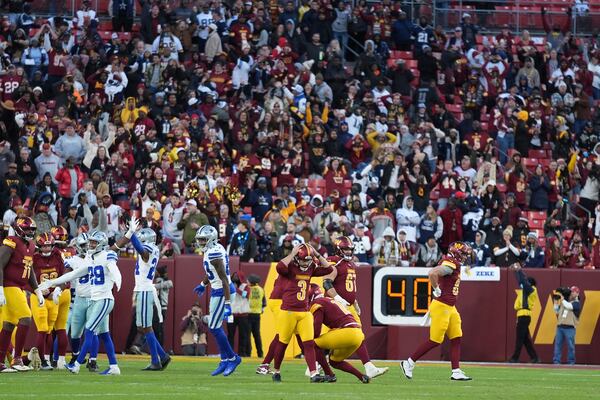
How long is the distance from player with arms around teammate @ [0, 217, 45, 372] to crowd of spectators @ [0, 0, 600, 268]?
247 inches

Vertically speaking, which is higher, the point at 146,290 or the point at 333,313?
the point at 146,290

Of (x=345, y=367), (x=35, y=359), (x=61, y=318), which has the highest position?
(x=61, y=318)

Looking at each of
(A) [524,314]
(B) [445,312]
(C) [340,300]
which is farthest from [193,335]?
(C) [340,300]

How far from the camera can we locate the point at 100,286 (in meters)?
18.0

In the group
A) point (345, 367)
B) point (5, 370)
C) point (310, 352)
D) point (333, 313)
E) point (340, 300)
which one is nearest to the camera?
point (310, 352)

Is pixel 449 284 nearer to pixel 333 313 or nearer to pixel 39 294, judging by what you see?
pixel 333 313

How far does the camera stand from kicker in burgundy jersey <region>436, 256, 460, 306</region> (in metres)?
18.0

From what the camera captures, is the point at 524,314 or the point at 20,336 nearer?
the point at 20,336

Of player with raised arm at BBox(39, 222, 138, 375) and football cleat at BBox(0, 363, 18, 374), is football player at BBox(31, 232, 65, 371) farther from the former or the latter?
football cleat at BBox(0, 363, 18, 374)

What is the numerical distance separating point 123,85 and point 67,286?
10.5 meters

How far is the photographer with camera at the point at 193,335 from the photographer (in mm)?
24625

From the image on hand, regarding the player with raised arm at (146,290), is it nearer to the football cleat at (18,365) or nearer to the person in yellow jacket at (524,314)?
the football cleat at (18,365)

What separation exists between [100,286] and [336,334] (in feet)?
11.0

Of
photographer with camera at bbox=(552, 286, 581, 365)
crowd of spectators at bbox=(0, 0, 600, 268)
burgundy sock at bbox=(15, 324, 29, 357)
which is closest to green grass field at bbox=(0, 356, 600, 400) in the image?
burgundy sock at bbox=(15, 324, 29, 357)
